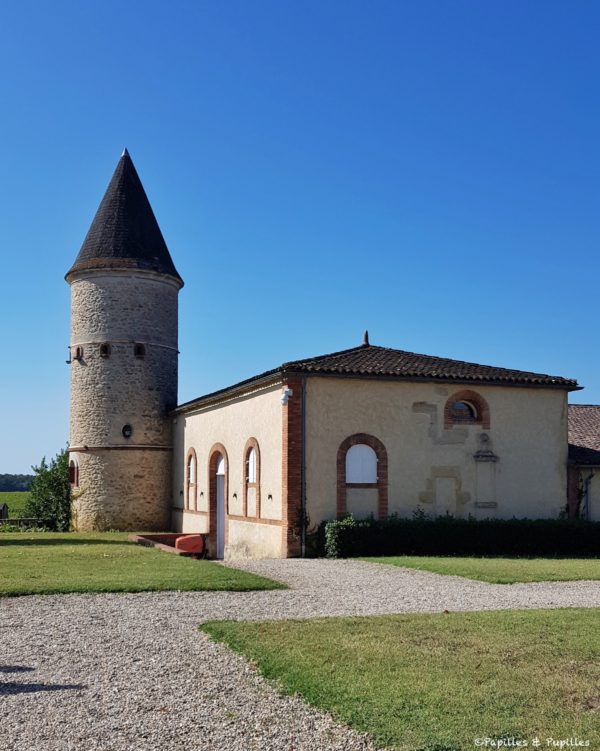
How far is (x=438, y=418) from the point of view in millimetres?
22328

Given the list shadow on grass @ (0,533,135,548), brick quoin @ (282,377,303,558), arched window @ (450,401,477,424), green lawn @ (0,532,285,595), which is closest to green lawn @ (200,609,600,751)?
green lawn @ (0,532,285,595)

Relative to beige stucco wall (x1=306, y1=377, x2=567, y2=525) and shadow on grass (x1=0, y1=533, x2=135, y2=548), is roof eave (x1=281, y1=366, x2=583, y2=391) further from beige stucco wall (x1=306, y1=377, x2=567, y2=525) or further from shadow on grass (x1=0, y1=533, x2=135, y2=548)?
shadow on grass (x1=0, y1=533, x2=135, y2=548)

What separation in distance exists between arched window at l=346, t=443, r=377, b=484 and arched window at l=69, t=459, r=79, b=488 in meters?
15.4

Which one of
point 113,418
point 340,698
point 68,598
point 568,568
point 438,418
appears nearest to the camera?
point 340,698

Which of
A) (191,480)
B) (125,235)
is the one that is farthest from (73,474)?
(125,235)

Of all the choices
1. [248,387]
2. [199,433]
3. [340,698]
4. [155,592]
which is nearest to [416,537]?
[248,387]

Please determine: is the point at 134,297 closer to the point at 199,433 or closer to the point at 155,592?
the point at 199,433

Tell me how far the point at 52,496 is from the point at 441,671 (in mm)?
30254

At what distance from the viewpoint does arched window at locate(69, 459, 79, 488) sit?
3319 cm

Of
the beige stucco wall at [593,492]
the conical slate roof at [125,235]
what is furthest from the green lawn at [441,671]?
the conical slate roof at [125,235]

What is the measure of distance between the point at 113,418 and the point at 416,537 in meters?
15.7

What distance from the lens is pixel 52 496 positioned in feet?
116

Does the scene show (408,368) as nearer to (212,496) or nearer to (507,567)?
Answer: (507,567)

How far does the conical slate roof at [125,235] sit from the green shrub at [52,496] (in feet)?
26.4
